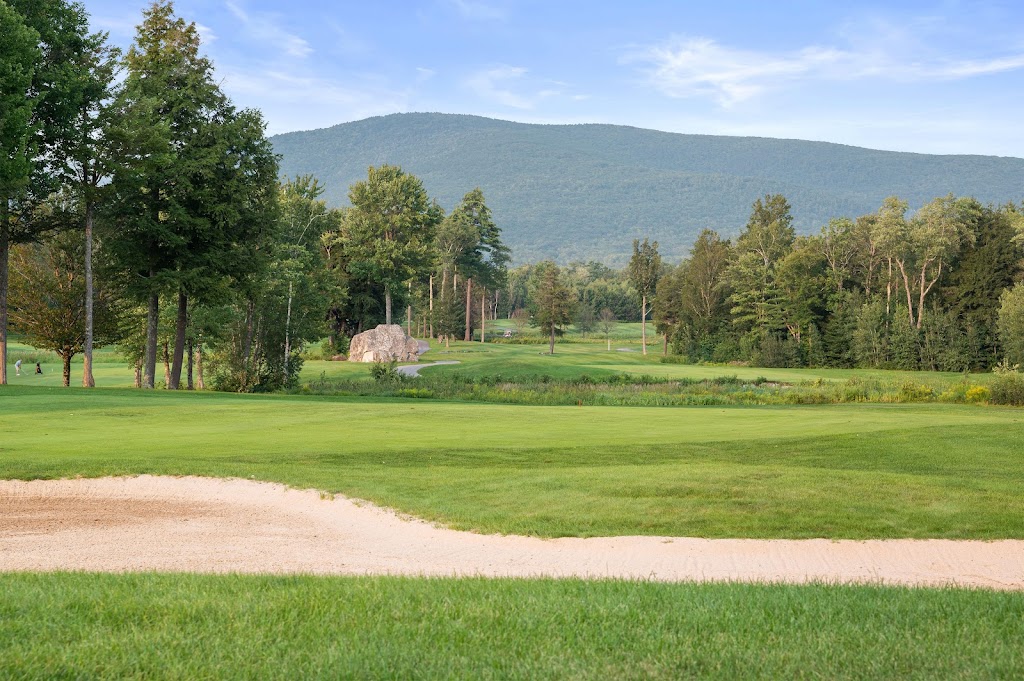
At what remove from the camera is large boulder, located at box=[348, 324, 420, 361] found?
2621 inches

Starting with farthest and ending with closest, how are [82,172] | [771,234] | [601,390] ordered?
[771,234], [601,390], [82,172]

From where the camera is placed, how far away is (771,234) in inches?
3356

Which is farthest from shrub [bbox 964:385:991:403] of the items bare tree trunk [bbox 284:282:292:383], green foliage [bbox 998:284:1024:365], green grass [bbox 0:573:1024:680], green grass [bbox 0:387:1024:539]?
green grass [bbox 0:573:1024:680]

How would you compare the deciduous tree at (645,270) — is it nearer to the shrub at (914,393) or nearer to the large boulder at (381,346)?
the large boulder at (381,346)

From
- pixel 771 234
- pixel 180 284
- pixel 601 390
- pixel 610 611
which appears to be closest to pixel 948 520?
pixel 610 611

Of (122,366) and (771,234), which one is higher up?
(771,234)

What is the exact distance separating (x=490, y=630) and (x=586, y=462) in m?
10.5

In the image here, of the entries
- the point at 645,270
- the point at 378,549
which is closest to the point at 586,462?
the point at 378,549

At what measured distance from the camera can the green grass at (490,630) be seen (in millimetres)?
4934

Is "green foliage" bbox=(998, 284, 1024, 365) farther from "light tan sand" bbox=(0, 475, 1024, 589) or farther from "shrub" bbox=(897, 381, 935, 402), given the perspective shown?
"light tan sand" bbox=(0, 475, 1024, 589)

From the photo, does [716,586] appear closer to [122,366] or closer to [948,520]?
[948,520]

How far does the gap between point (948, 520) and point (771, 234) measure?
7765 centimetres

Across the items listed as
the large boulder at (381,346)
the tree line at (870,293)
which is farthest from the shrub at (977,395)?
the large boulder at (381,346)

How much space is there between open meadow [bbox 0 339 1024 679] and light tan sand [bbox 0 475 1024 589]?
0.55 m
